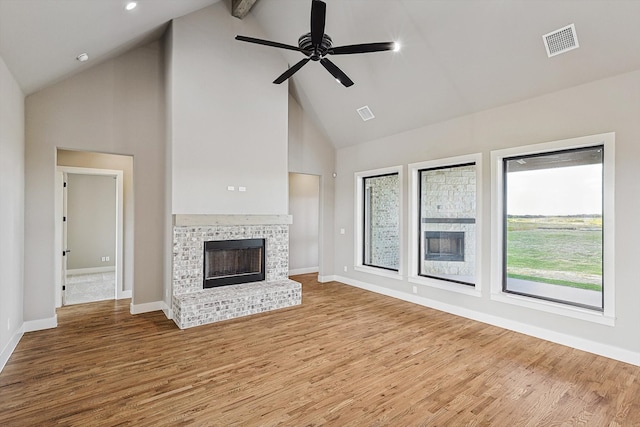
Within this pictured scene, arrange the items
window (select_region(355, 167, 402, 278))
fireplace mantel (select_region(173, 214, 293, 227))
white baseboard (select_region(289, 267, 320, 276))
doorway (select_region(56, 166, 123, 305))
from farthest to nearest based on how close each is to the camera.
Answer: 1. white baseboard (select_region(289, 267, 320, 276))
2. doorway (select_region(56, 166, 123, 305))
3. window (select_region(355, 167, 402, 278))
4. fireplace mantel (select_region(173, 214, 293, 227))

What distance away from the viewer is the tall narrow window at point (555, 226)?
3.90 metres

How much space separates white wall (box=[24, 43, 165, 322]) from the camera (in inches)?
171

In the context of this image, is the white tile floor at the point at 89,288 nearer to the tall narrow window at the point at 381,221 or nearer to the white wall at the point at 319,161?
the white wall at the point at 319,161

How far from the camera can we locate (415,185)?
580 centimetres

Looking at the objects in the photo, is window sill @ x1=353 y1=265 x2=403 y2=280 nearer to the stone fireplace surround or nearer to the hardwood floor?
the hardwood floor

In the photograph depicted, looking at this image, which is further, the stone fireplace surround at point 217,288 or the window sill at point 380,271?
the window sill at point 380,271

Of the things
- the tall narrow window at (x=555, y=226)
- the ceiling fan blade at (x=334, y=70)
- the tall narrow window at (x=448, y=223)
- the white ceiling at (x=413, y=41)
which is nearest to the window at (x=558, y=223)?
the tall narrow window at (x=555, y=226)

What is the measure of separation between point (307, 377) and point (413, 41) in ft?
13.9

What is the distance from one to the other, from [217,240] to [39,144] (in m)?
2.67

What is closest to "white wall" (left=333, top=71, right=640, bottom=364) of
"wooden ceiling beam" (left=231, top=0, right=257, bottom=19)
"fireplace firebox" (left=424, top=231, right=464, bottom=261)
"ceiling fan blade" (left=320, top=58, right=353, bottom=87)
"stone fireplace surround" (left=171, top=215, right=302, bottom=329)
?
"fireplace firebox" (left=424, top=231, right=464, bottom=261)

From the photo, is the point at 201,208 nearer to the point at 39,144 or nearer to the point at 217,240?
the point at 217,240

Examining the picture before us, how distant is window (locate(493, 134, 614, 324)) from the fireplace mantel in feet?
11.3

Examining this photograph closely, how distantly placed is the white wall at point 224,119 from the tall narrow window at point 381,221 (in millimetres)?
2053

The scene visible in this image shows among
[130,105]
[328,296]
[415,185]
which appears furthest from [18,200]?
[415,185]
